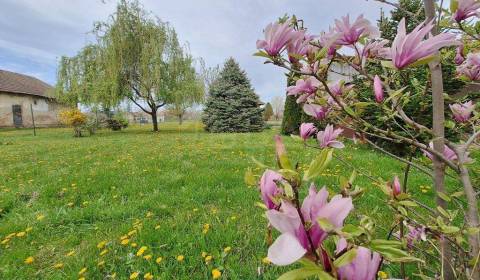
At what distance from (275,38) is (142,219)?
2506 millimetres

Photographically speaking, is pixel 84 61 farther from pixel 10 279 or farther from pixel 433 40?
pixel 433 40

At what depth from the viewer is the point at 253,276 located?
6.03 ft

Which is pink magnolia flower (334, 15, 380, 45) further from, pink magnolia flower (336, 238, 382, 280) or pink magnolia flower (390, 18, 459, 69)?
pink magnolia flower (336, 238, 382, 280)

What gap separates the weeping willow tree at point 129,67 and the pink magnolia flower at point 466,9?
15658 millimetres

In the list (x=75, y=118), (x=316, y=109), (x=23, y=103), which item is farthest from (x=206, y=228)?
(x=23, y=103)

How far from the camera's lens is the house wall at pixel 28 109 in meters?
23.7

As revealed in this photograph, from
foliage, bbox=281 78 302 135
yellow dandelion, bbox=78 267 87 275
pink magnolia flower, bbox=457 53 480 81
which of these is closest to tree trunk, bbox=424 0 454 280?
pink magnolia flower, bbox=457 53 480 81

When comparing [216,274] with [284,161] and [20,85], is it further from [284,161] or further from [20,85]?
[20,85]

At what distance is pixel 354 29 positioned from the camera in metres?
0.88

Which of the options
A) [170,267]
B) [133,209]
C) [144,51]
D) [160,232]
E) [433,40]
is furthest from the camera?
[144,51]

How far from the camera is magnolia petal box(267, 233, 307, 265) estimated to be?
39 cm

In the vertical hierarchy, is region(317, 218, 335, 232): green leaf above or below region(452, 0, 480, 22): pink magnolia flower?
below

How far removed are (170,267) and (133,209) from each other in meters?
1.28

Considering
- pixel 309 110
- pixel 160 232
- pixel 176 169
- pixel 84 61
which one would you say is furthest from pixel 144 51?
pixel 309 110
